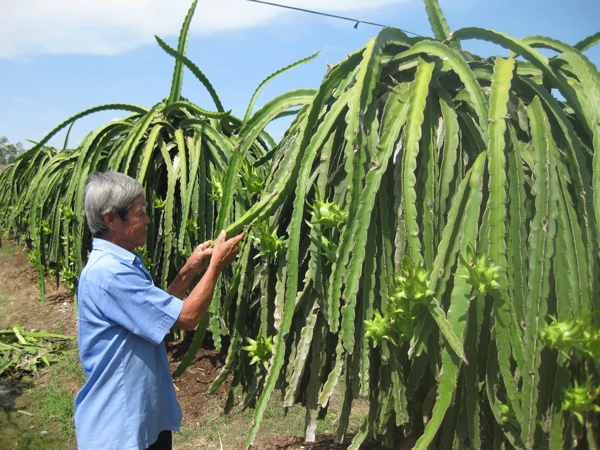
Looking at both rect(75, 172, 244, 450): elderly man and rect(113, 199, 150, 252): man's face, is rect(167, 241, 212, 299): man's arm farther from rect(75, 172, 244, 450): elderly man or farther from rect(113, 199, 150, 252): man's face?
rect(113, 199, 150, 252): man's face

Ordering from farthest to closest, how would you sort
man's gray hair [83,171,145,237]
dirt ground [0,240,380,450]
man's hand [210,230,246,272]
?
1. dirt ground [0,240,380,450]
2. man's gray hair [83,171,145,237]
3. man's hand [210,230,246,272]

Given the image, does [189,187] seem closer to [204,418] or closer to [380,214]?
[204,418]

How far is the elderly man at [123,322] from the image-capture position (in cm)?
199

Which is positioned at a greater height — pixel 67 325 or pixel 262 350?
pixel 262 350

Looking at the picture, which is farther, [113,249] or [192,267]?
[192,267]

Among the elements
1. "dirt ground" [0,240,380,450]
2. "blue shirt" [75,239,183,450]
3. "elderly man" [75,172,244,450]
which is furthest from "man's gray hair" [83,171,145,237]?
"dirt ground" [0,240,380,450]

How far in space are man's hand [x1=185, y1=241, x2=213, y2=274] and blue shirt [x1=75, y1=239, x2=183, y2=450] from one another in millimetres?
192

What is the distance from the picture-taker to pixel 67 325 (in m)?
6.01

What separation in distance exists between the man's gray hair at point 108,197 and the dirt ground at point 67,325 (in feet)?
4.60

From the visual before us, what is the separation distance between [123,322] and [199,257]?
13.8 inches

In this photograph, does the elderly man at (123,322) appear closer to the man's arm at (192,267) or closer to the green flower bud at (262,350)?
the man's arm at (192,267)

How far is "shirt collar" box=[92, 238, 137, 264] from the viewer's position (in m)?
2.11

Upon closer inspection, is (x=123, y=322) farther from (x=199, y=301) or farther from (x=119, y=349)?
(x=199, y=301)

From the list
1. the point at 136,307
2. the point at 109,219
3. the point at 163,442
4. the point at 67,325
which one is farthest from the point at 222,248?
the point at 67,325
